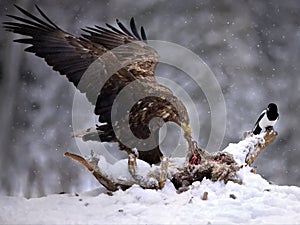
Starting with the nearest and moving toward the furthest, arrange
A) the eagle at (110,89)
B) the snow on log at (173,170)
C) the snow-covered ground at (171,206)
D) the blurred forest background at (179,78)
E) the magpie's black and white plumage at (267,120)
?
1. the snow-covered ground at (171,206)
2. the snow on log at (173,170)
3. the eagle at (110,89)
4. the magpie's black and white plumage at (267,120)
5. the blurred forest background at (179,78)

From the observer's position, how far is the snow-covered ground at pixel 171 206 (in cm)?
220

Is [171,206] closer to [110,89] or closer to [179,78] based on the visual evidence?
[110,89]

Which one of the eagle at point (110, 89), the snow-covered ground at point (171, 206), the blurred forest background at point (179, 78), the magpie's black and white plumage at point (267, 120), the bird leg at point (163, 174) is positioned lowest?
the snow-covered ground at point (171, 206)

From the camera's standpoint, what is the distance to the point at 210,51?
6254 mm

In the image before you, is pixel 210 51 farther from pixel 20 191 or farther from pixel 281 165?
pixel 20 191

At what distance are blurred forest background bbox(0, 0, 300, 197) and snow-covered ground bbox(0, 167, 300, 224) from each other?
3.17 metres

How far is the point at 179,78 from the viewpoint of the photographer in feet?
20.1

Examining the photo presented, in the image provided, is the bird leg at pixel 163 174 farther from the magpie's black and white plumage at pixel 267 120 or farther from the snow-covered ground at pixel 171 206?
the magpie's black and white plumage at pixel 267 120

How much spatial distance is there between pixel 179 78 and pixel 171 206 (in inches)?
152

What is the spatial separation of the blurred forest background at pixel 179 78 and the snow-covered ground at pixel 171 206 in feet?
10.4

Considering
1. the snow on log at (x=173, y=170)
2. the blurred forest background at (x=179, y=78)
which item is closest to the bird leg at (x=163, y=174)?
the snow on log at (x=173, y=170)

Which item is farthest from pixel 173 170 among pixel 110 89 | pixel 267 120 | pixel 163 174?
pixel 267 120

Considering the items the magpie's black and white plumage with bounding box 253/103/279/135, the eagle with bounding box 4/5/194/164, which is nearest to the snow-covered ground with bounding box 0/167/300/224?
the eagle with bounding box 4/5/194/164

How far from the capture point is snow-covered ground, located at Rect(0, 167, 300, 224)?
86.7 inches
